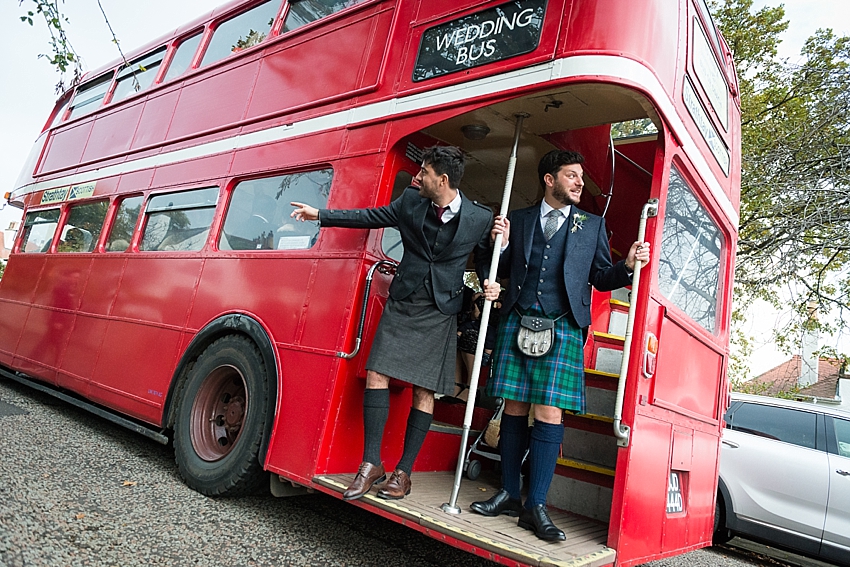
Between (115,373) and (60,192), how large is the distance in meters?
3.20

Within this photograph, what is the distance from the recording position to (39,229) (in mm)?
7305

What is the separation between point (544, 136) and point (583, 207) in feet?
3.29

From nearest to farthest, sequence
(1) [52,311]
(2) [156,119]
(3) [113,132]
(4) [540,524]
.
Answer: (4) [540,524] → (2) [156,119] → (1) [52,311] → (3) [113,132]

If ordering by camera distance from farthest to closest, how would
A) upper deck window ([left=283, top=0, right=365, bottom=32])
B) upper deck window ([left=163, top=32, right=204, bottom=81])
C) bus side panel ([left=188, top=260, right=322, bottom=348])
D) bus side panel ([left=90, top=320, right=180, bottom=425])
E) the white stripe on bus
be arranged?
upper deck window ([left=163, top=32, right=204, bottom=81]) < bus side panel ([left=90, top=320, right=180, bottom=425]) < upper deck window ([left=283, top=0, right=365, bottom=32]) < bus side panel ([left=188, top=260, right=322, bottom=348]) < the white stripe on bus

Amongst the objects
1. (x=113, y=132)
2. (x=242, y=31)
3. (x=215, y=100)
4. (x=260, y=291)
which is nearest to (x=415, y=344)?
(x=260, y=291)

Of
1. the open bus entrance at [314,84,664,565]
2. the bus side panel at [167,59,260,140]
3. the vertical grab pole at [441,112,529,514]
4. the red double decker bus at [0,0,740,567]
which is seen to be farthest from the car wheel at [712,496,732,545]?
the bus side panel at [167,59,260,140]

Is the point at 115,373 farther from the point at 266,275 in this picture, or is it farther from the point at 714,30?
the point at 714,30

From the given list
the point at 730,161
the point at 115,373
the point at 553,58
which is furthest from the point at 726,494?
the point at 115,373

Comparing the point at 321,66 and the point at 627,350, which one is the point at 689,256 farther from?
the point at 321,66

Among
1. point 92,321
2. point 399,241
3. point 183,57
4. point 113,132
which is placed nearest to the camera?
point 399,241

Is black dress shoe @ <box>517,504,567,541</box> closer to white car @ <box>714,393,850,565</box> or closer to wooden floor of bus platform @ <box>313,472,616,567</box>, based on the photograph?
wooden floor of bus platform @ <box>313,472,616,567</box>

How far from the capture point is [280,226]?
4059mm

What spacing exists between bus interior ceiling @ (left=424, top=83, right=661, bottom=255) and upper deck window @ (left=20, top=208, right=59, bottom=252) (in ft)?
17.8

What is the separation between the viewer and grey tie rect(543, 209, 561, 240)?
311cm
